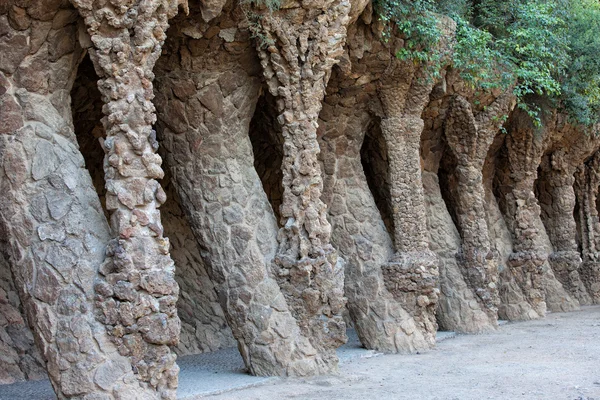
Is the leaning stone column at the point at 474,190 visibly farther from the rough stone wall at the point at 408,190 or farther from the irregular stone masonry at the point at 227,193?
the rough stone wall at the point at 408,190

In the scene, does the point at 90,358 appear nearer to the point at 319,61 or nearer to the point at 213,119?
the point at 213,119

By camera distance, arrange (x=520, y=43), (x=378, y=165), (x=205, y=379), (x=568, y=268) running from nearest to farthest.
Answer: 1. (x=205, y=379)
2. (x=378, y=165)
3. (x=520, y=43)
4. (x=568, y=268)

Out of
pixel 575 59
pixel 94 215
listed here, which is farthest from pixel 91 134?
pixel 575 59

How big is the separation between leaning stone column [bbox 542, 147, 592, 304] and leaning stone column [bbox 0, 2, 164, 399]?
38.4 ft

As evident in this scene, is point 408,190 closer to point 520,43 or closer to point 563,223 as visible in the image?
point 520,43

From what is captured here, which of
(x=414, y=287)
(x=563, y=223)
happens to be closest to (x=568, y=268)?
(x=563, y=223)

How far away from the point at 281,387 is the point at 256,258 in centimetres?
128

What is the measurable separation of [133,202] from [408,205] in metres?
5.03

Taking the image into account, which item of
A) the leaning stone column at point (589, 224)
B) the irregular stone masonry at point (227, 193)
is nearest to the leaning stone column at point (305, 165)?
the irregular stone masonry at point (227, 193)

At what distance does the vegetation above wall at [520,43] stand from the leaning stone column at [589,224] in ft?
11.8

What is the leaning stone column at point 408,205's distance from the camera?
9617 millimetres

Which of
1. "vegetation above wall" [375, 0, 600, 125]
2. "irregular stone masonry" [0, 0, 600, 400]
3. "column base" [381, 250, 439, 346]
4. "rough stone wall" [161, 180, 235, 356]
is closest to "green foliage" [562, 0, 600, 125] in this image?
"vegetation above wall" [375, 0, 600, 125]

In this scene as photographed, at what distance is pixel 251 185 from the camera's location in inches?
313

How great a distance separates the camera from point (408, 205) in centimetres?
1009
